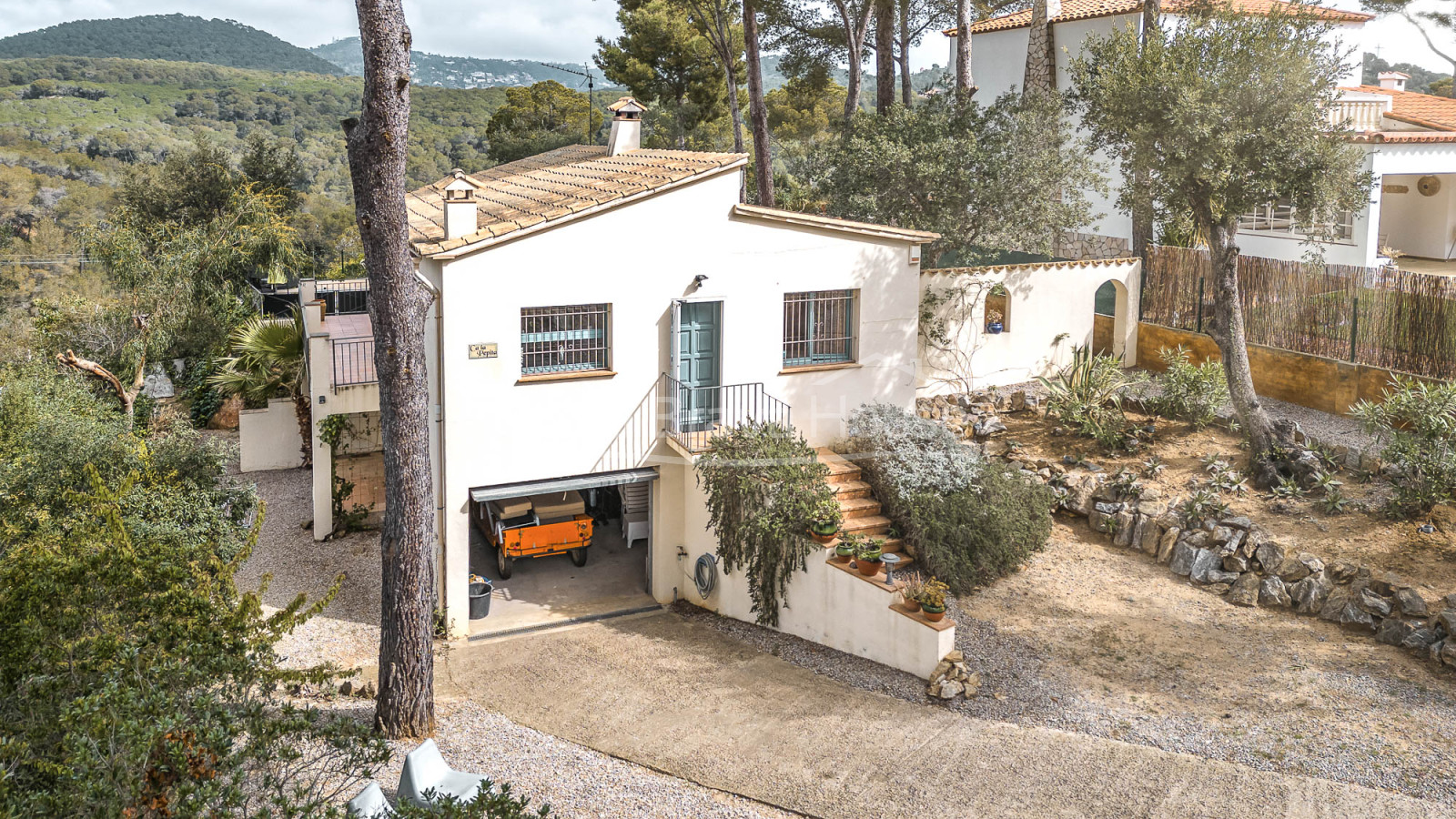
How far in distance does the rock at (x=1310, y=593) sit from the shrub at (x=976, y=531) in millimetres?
3036

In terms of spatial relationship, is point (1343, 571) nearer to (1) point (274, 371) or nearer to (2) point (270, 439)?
(2) point (270, 439)

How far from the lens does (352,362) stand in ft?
56.7

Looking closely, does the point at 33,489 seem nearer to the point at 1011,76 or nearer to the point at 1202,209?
the point at 1202,209

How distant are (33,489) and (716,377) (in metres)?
8.84

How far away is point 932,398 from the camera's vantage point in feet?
61.8

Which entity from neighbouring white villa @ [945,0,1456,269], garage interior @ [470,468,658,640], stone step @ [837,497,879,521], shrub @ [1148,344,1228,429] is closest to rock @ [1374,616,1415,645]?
shrub @ [1148,344,1228,429]

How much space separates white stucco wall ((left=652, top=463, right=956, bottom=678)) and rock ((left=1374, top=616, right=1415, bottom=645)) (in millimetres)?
4506

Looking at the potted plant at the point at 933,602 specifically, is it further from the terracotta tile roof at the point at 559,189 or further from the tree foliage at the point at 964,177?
the tree foliage at the point at 964,177

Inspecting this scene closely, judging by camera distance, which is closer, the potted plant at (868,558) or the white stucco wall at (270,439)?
the potted plant at (868,558)

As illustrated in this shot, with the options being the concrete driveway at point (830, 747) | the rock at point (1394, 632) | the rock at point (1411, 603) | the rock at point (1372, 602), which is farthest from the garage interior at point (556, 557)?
the rock at point (1411, 603)

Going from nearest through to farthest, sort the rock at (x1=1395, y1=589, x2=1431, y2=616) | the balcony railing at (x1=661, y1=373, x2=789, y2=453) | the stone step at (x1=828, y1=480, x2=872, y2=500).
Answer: the rock at (x1=1395, y1=589, x2=1431, y2=616) < the stone step at (x1=828, y1=480, x2=872, y2=500) < the balcony railing at (x1=661, y1=373, x2=789, y2=453)

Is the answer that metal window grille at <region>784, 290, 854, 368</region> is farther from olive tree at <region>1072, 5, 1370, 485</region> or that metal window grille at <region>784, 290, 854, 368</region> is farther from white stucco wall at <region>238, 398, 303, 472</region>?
white stucco wall at <region>238, 398, 303, 472</region>

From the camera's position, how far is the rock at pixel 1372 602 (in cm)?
1161

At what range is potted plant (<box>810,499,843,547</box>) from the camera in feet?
43.2
